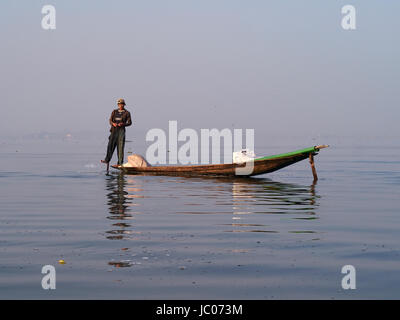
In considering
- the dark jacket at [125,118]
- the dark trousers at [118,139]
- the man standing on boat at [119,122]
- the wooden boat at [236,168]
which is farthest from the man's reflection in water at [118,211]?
the dark jacket at [125,118]

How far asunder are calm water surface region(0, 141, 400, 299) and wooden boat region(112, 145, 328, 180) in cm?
349

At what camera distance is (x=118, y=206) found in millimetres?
15055

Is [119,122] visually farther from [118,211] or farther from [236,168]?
[118,211]

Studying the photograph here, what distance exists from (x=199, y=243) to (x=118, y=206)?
5387 millimetres

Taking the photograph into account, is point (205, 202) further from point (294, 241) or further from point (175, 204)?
point (294, 241)

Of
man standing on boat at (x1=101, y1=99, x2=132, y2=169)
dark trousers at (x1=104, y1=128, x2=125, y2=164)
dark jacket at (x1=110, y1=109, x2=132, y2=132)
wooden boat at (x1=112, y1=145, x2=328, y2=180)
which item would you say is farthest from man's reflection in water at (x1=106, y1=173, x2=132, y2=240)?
dark jacket at (x1=110, y1=109, x2=132, y2=132)

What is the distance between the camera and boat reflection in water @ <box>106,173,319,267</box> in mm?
11586

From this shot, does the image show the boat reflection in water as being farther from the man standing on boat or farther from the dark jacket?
the dark jacket

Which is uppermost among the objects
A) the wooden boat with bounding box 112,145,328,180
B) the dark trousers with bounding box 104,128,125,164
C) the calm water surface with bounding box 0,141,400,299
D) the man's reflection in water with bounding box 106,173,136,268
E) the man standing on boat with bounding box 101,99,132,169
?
the man standing on boat with bounding box 101,99,132,169

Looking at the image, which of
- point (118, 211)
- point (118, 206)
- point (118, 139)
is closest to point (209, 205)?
point (118, 206)

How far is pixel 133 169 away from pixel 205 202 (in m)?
9.78

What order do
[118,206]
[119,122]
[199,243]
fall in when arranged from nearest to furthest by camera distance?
[199,243]
[118,206]
[119,122]

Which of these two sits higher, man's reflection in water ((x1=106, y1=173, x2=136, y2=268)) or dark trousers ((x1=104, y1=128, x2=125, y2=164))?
dark trousers ((x1=104, y1=128, x2=125, y2=164))
